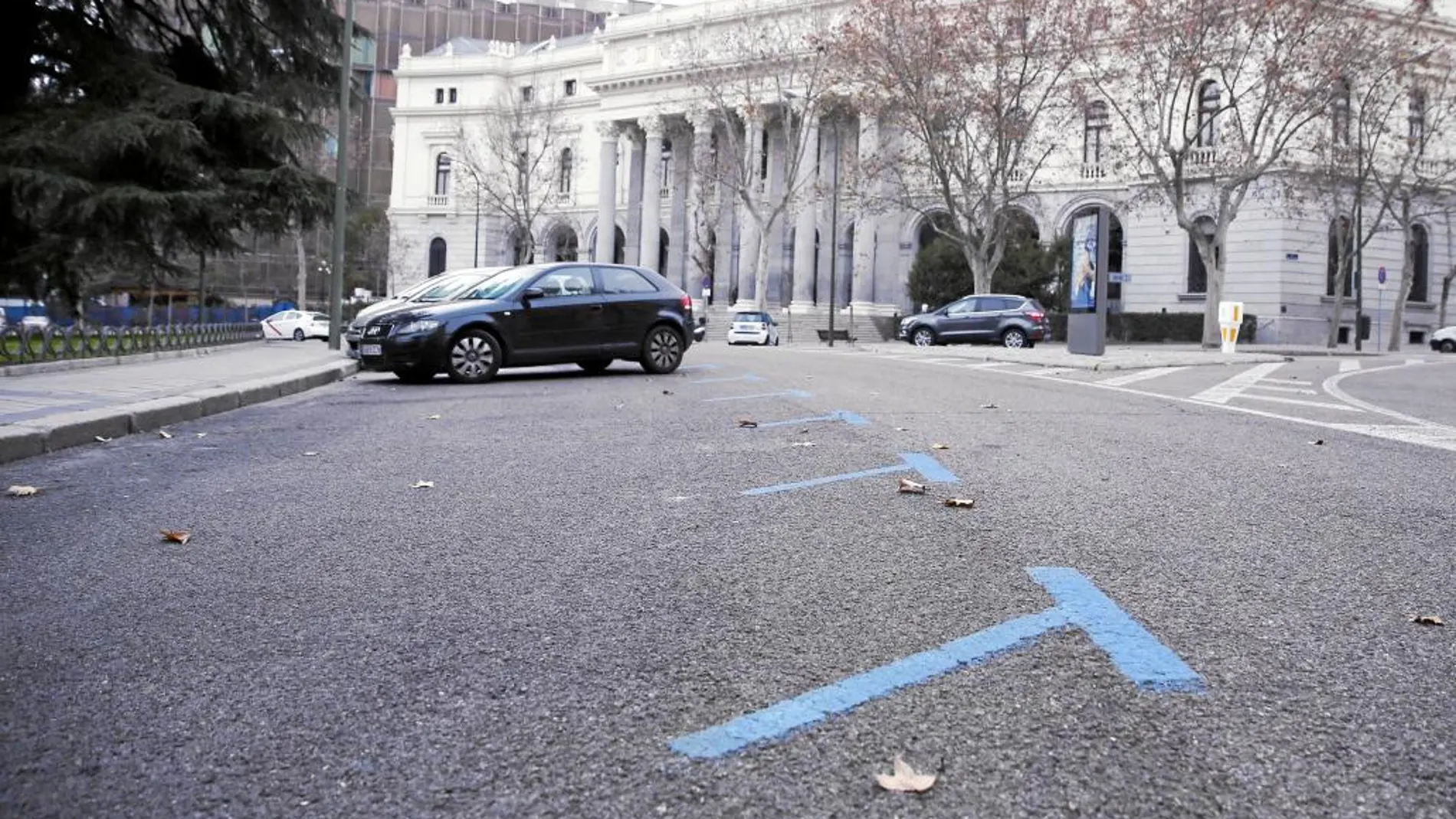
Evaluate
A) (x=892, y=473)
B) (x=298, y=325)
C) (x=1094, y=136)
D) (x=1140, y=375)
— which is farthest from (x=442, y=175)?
(x=892, y=473)

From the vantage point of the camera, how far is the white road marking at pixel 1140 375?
57.1 feet

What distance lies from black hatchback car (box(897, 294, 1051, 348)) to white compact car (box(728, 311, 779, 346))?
7690mm

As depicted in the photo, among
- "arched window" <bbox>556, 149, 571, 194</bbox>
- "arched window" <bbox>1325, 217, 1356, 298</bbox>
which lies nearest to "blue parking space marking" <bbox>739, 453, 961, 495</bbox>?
"arched window" <bbox>1325, 217, 1356, 298</bbox>

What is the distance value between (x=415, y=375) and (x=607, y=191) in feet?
178

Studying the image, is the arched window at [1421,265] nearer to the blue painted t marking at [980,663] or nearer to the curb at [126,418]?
the curb at [126,418]

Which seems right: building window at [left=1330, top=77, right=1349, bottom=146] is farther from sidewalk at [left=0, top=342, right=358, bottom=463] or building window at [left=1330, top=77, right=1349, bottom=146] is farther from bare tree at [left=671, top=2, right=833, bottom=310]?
sidewalk at [left=0, top=342, right=358, bottom=463]

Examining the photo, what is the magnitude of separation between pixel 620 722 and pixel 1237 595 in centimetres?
229

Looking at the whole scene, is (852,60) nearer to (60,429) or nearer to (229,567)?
(60,429)

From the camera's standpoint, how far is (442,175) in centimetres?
8200

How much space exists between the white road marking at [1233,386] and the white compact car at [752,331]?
21687 millimetres

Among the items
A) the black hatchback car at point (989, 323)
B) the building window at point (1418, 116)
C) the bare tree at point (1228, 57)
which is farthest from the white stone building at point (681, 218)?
the black hatchback car at point (989, 323)

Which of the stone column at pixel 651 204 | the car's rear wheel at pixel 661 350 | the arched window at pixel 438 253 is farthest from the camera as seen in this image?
the arched window at pixel 438 253

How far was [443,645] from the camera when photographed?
3377mm

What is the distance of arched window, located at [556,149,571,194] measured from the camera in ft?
247
